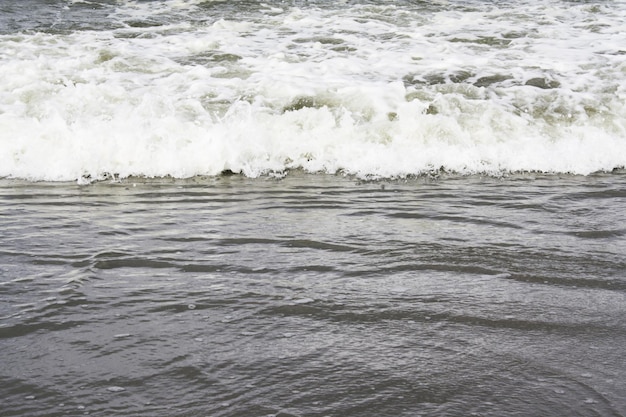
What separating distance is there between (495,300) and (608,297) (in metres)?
0.46

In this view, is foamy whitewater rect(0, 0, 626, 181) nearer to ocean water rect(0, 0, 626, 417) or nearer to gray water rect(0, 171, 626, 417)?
ocean water rect(0, 0, 626, 417)

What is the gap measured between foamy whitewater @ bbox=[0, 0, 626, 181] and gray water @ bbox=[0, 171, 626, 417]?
1.23 metres

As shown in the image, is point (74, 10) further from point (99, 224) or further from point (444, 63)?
point (99, 224)

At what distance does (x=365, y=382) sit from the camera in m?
2.26

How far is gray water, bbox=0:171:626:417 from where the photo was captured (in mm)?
2191

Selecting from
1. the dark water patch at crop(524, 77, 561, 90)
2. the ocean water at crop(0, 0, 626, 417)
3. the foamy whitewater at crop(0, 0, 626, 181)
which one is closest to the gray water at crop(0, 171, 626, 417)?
the ocean water at crop(0, 0, 626, 417)

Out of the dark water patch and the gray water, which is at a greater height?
the dark water patch

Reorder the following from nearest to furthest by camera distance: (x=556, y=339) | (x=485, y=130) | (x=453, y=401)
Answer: (x=453, y=401)
(x=556, y=339)
(x=485, y=130)

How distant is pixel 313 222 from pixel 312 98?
126 inches

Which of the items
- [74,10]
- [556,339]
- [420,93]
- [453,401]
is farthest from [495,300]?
[74,10]

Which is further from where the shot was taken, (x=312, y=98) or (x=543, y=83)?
(x=543, y=83)

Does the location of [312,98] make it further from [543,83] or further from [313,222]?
[313,222]

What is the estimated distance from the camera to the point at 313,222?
4285 mm

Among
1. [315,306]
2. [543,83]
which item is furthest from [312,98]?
[315,306]
